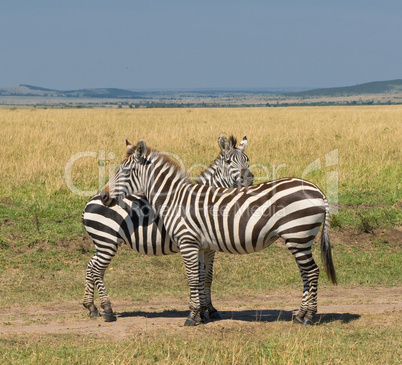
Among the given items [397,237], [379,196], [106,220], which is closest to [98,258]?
[106,220]

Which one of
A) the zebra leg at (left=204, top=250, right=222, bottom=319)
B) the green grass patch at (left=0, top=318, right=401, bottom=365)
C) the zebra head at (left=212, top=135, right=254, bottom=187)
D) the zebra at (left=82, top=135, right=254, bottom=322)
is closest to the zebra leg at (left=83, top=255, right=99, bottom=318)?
the zebra at (left=82, top=135, right=254, bottom=322)

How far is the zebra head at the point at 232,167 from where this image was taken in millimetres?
8539

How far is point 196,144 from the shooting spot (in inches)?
761

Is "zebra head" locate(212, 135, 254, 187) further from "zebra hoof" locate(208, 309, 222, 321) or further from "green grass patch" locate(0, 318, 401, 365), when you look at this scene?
"green grass patch" locate(0, 318, 401, 365)

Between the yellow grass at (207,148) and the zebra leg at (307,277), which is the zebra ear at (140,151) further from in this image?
the yellow grass at (207,148)

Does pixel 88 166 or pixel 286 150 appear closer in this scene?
pixel 88 166

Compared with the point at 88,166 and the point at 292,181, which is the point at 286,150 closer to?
the point at 88,166

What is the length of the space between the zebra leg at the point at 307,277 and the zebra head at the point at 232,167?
2142 millimetres

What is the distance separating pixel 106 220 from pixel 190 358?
2.34m

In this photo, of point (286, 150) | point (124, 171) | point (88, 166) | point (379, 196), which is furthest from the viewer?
point (286, 150)

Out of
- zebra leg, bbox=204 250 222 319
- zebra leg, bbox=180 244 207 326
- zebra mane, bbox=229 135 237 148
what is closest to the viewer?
zebra leg, bbox=180 244 207 326

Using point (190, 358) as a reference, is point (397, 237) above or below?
above

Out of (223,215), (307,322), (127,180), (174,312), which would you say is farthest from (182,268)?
(307,322)

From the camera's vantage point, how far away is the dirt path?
267 inches
